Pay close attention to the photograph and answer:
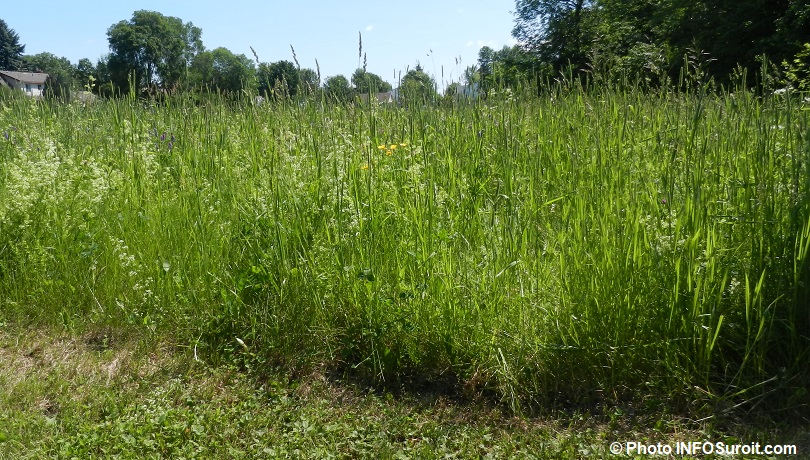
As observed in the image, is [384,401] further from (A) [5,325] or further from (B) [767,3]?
(B) [767,3]

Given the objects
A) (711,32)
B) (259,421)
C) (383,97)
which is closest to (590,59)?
(383,97)

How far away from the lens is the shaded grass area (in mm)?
2514

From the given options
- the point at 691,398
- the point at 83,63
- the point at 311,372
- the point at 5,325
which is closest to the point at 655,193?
the point at 691,398

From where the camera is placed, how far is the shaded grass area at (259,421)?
2.51 metres

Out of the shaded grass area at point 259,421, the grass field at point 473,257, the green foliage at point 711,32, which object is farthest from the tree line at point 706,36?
the shaded grass area at point 259,421

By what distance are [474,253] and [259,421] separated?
1.29 meters

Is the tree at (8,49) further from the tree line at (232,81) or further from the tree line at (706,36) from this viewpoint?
the tree line at (232,81)

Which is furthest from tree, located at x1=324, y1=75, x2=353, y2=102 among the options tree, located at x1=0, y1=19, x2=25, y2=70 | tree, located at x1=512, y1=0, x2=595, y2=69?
tree, located at x1=0, y1=19, x2=25, y2=70

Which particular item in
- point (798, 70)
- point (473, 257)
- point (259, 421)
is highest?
point (798, 70)

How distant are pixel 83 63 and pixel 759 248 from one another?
54355 millimetres

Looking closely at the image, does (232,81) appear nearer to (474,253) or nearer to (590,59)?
(590,59)

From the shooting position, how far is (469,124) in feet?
16.5

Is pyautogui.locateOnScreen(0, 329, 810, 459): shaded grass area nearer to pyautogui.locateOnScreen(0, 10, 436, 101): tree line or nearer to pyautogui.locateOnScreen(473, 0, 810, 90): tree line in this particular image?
pyautogui.locateOnScreen(0, 10, 436, 101): tree line

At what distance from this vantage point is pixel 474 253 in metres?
3.23
